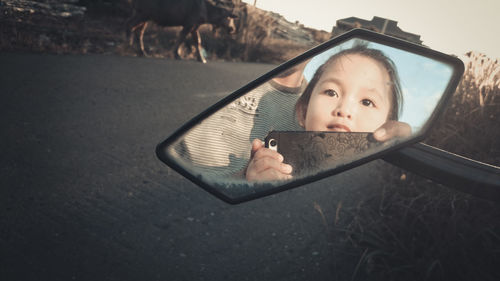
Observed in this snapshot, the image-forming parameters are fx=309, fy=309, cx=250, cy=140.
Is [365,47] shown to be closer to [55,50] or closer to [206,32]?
[55,50]

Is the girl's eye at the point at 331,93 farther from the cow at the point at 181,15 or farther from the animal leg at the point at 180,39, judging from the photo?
the animal leg at the point at 180,39

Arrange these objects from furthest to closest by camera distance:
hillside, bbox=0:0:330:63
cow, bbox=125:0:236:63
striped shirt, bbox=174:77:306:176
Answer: cow, bbox=125:0:236:63 → hillside, bbox=0:0:330:63 → striped shirt, bbox=174:77:306:176

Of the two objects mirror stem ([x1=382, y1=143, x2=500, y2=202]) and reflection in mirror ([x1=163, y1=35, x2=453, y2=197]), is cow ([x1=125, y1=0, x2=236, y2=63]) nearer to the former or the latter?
reflection in mirror ([x1=163, y1=35, x2=453, y2=197])

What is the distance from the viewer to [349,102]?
2.22ft

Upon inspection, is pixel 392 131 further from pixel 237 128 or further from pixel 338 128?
pixel 237 128

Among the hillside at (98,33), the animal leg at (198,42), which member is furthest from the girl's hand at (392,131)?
the animal leg at (198,42)

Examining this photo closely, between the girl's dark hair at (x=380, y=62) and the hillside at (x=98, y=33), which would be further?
the hillside at (x=98, y=33)

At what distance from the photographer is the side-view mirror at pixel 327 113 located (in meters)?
0.69

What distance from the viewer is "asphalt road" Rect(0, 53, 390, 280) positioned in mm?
2164

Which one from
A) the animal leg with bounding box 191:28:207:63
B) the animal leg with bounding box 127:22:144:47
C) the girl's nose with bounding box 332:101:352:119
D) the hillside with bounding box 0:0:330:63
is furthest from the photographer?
the animal leg with bounding box 191:28:207:63

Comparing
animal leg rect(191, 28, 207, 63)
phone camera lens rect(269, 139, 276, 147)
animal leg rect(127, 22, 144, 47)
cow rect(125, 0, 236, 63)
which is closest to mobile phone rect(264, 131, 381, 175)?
phone camera lens rect(269, 139, 276, 147)

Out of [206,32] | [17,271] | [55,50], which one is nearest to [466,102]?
[17,271]

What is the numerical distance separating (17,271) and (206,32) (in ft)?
39.1

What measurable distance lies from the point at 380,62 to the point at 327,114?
0.60 feet
